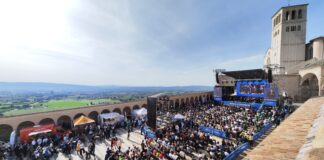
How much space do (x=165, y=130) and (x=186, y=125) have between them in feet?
10.4

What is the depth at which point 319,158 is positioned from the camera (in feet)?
5.66

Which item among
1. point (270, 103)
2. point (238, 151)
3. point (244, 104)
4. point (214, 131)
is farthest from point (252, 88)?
point (238, 151)

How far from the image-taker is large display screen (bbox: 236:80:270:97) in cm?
2373

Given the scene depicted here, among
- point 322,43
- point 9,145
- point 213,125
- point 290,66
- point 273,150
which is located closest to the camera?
point 273,150

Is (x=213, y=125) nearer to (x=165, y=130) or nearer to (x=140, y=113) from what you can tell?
(x=165, y=130)

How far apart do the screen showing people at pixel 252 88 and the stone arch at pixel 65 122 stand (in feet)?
87.7

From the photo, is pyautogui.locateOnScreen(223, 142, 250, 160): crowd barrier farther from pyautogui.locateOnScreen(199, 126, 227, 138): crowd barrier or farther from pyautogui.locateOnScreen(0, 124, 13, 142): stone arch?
pyautogui.locateOnScreen(0, 124, 13, 142): stone arch

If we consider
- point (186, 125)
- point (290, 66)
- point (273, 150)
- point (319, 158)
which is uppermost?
point (290, 66)

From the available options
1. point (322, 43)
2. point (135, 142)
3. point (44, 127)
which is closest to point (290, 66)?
point (322, 43)

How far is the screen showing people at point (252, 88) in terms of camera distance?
24.0 metres

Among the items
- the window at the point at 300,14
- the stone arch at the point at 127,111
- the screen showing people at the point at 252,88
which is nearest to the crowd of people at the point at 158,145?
the stone arch at the point at 127,111

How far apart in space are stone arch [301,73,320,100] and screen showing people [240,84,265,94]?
7941 mm

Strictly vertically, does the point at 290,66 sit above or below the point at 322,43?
below

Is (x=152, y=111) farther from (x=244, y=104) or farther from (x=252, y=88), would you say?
(x=252, y=88)
